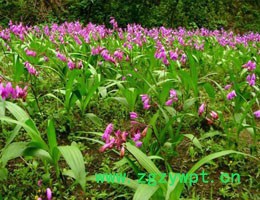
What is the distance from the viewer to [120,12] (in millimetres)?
10789

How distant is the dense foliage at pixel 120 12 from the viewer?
10797 mm

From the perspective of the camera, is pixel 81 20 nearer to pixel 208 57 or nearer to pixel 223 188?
pixel 208 57

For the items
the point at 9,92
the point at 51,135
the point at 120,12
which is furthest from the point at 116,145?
the point at 120,12

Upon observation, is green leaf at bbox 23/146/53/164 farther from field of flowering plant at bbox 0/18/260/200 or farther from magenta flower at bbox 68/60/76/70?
magenta flower at bbox 68/60/76/70

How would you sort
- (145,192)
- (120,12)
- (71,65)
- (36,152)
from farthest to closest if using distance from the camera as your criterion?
(120,12), (71,65), (36,152), (145,192)

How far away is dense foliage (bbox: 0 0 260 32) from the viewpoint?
10797 mm

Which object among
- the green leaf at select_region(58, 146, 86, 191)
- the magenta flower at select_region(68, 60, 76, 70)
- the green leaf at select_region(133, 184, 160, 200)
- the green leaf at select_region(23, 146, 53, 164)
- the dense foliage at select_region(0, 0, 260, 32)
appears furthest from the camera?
the dense foliage at select_region(0, 0, 260, 32)

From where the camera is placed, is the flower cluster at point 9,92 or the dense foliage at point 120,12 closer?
the flower cluster at point 9,92

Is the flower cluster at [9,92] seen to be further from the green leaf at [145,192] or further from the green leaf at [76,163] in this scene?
the green leaf at [145,192]

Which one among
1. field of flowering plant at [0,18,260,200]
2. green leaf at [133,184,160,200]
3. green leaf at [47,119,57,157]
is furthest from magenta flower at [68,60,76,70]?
green leaf at [133,184,160,200]

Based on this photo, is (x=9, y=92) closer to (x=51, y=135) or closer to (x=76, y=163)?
(x=51, y=135)

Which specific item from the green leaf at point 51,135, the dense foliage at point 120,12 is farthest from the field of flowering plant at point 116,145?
the dense foliage at point 120,12

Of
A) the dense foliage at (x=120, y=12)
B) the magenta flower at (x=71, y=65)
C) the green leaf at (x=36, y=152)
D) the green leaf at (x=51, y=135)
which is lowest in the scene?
the dense foliage at (x=120, y=12)

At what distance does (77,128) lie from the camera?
276 centimetres
